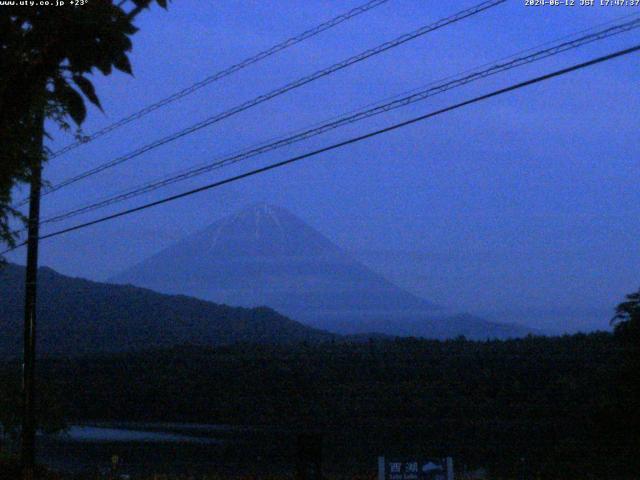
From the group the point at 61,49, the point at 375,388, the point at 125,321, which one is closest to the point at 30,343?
the point at 61,49

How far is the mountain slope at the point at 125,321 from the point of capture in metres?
106

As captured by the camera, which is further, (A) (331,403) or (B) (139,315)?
(B) (139,315)

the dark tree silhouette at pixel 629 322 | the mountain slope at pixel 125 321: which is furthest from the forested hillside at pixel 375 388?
the mountain slope at pixel 125 321

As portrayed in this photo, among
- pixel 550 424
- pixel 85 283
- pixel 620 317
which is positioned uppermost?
pixel 85 283

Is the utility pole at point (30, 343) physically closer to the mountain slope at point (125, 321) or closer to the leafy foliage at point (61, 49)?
the leafy foliage at point (61, 49)

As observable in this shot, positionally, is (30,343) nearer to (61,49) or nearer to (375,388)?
(61,49)

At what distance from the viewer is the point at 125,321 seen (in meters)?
115

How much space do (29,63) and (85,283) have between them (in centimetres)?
13270

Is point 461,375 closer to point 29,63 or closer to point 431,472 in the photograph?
point 431,472

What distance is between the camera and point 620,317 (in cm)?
3020

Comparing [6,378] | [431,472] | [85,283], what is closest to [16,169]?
[431,472]

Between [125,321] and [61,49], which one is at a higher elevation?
[125,321]

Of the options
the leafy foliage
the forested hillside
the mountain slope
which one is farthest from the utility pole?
the mountain slope

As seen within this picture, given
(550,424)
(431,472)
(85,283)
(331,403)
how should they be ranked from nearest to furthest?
(431,472), (550,424), (331,403), (85,283)
